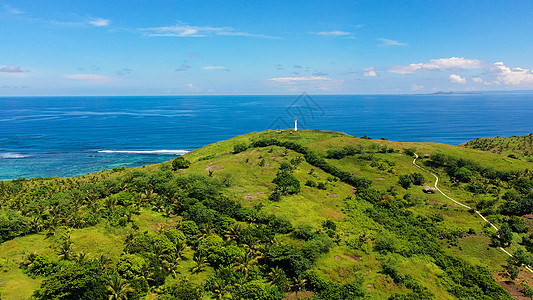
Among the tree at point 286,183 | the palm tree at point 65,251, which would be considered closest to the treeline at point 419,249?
the tree at point 286,183

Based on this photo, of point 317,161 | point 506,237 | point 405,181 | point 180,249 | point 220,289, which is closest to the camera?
point 220,289

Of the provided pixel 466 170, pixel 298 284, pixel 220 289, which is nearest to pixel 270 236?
pixel 298 284

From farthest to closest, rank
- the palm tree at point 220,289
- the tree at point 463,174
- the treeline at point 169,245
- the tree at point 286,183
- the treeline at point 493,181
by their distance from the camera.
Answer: the tree at point 463,174
the tree at point 286,183
the treeline at point 493,181
the palm tree at point 220,289
the treeline at point 169,245

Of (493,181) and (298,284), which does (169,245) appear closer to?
(298,284)

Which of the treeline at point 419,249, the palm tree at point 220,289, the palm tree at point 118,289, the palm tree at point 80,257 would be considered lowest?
the treeline at point 419,249

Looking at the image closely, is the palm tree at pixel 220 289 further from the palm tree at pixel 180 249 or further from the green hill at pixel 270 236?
the palm tree at pixel 180 249

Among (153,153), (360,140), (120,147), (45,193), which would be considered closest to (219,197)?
(45,193)

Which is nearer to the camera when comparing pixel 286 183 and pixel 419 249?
pixel 419 249
